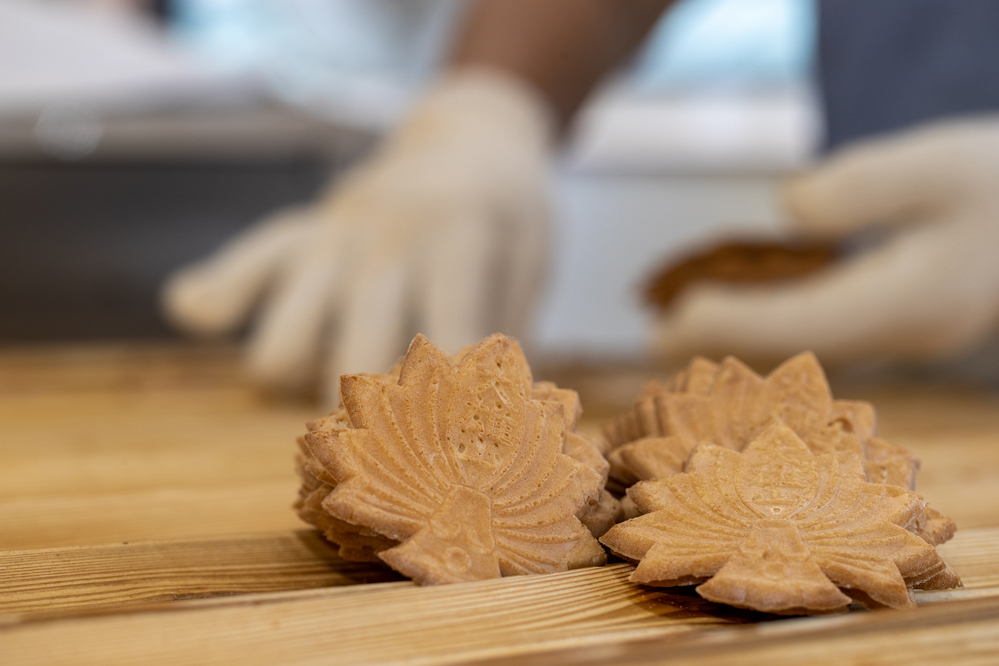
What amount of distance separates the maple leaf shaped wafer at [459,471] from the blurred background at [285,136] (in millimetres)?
993

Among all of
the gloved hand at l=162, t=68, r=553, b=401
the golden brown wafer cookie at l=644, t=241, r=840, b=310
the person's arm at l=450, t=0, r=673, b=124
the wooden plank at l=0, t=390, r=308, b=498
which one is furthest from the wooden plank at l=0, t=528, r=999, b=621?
the person's arm at l=450, t=0, r=673, b=124

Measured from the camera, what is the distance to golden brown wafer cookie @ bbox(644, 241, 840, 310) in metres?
0.99

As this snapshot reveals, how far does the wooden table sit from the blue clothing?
52cm

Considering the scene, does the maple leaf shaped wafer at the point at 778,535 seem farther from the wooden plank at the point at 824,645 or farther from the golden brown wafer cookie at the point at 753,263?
the golden brown wafer cookie at the point at 753,263

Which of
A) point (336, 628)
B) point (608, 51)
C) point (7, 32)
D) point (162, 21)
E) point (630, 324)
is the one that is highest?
point (162, 21)

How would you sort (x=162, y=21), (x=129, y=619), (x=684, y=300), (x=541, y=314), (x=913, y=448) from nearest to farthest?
(x=129, y=619) < (x=913, y=448) < (x=684, y=300) < (x=162, y=21) < (x=541, y=314)

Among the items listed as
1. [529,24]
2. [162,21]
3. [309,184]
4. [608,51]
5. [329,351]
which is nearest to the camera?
[329,351]

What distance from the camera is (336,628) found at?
251mm

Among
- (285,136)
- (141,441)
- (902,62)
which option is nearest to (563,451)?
(141,441)

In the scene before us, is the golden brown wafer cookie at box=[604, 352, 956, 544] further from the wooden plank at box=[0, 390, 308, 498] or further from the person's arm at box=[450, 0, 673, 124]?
the person's arm at box=[450, 0, 673, 124]

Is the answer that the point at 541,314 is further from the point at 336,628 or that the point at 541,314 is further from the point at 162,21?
the point at 336,628

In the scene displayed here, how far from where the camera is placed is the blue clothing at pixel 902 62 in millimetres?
925

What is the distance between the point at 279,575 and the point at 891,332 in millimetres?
745

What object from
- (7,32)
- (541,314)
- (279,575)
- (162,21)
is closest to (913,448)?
(279,575)
